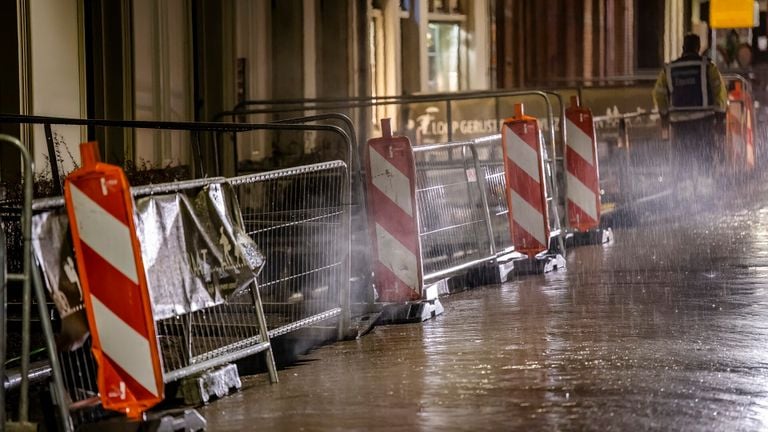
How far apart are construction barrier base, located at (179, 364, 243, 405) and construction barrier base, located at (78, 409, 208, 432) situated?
24.9 inches

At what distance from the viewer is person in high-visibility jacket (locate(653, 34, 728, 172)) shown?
2045 cm

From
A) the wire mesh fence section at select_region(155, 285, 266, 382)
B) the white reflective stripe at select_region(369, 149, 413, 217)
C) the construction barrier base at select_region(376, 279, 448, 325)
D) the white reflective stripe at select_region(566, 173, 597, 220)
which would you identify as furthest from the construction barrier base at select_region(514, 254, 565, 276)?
the wire mesh fence section at select_region(155, 285, 266, 382)

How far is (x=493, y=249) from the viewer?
13.4m

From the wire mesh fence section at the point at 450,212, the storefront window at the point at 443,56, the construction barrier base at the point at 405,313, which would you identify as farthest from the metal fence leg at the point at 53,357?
the storefront window at the point at 443,56

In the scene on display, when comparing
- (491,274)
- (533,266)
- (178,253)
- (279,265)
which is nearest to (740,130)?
(533,266)

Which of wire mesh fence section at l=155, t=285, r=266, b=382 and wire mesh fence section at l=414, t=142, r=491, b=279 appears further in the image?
wire mesh fence section at l=414, t=142, r=491, b=279

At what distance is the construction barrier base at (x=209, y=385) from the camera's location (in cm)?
817

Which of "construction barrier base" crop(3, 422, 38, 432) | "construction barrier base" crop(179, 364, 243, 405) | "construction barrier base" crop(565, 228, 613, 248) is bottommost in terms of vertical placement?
"construction barrier base" crop(565, 228, 613, 248)

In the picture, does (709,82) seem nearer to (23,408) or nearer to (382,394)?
(382,394)

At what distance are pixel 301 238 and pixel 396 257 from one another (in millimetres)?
1496

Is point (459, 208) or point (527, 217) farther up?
point (459, 208)

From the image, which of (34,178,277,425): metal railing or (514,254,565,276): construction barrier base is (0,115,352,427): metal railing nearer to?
(34,178,277,425): metal railing

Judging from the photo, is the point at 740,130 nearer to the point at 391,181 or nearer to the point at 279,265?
the point at 391,181

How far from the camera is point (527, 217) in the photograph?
44.5 feet
